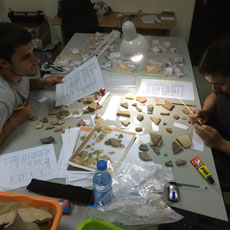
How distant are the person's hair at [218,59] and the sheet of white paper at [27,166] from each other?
0.96m

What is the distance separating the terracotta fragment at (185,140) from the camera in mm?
1215

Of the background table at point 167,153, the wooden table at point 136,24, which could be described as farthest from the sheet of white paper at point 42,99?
the wooden table at point 136,24

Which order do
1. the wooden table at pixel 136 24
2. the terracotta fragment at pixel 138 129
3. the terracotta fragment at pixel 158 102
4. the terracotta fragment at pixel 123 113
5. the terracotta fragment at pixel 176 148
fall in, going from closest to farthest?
1. the terracotta fragment at pixel 176 148
2. the terracotta fragment at pixel 138 129
3. the terracotta fragment at pixel 123 113
4. the terracotta fragment at pixel 158 102
5. the wooden table at pixel 136 24

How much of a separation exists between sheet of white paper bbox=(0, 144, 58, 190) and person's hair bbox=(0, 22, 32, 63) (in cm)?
55

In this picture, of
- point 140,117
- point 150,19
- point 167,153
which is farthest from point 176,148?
point 150,19

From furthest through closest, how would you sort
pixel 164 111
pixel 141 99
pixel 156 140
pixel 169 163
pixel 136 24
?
pixel 136 24 < pixel 141 99 < pixel 164 111 < pixel 156 140 < pixel 169 163

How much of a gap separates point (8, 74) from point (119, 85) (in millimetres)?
753

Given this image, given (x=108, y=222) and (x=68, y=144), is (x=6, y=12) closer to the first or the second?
(x=68, y=144)

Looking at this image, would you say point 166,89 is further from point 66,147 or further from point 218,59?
point 66,147

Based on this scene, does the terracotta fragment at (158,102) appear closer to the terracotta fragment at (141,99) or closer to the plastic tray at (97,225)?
the terracotta fragment at (141,99)

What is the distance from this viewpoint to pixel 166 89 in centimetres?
168

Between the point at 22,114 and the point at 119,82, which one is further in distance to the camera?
the point at 119,82

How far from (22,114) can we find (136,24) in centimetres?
221

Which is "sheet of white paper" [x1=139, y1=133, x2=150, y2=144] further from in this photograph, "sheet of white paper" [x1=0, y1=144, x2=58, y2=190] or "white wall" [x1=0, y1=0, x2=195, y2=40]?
"white wall" [x1=0, y1=0, x2=195, y2=40]
